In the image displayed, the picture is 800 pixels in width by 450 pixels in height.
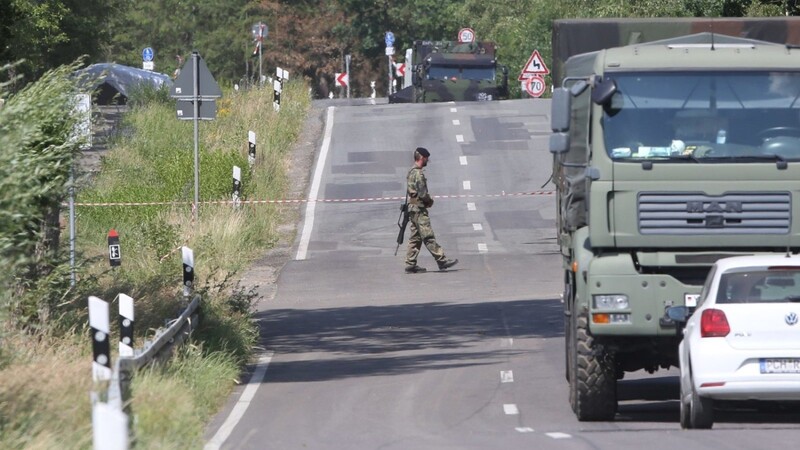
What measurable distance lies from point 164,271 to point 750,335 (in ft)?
37.6

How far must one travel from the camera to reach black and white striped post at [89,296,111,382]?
11234 millimetres

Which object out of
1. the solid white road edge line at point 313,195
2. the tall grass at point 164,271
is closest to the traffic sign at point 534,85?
the tall grass at point 164,271

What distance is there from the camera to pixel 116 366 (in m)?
10.8

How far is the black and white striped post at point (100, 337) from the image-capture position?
36.9 feet

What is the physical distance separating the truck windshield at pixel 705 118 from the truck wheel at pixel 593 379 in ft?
5.08

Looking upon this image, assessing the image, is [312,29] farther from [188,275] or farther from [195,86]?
[188,275]

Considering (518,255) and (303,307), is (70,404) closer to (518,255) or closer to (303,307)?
(303,307)

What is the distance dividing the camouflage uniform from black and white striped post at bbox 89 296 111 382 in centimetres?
1369

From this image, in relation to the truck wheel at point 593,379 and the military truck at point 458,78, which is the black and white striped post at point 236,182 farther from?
the military truck at point 458,78

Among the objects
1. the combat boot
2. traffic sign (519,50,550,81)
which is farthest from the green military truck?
traffic sign (519,50,550,81)

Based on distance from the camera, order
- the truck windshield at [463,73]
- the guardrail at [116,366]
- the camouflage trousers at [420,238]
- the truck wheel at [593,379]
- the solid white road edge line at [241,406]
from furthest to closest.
Result: the truck windshield at [463,73] → the camouflage trousers at [420,238] → the truck wheel at [593,379] → the solid white road edge line at [241,406] → the guardrail at [116,366]

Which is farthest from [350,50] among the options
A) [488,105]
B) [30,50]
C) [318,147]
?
[30,50]

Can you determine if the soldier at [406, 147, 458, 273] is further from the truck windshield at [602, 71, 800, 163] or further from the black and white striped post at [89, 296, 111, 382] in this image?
the black and white striped post at [89, 296, 111, 382]

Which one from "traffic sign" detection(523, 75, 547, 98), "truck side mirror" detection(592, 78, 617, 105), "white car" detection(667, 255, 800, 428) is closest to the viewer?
"white car" detection(667, 255, 800, 428)
